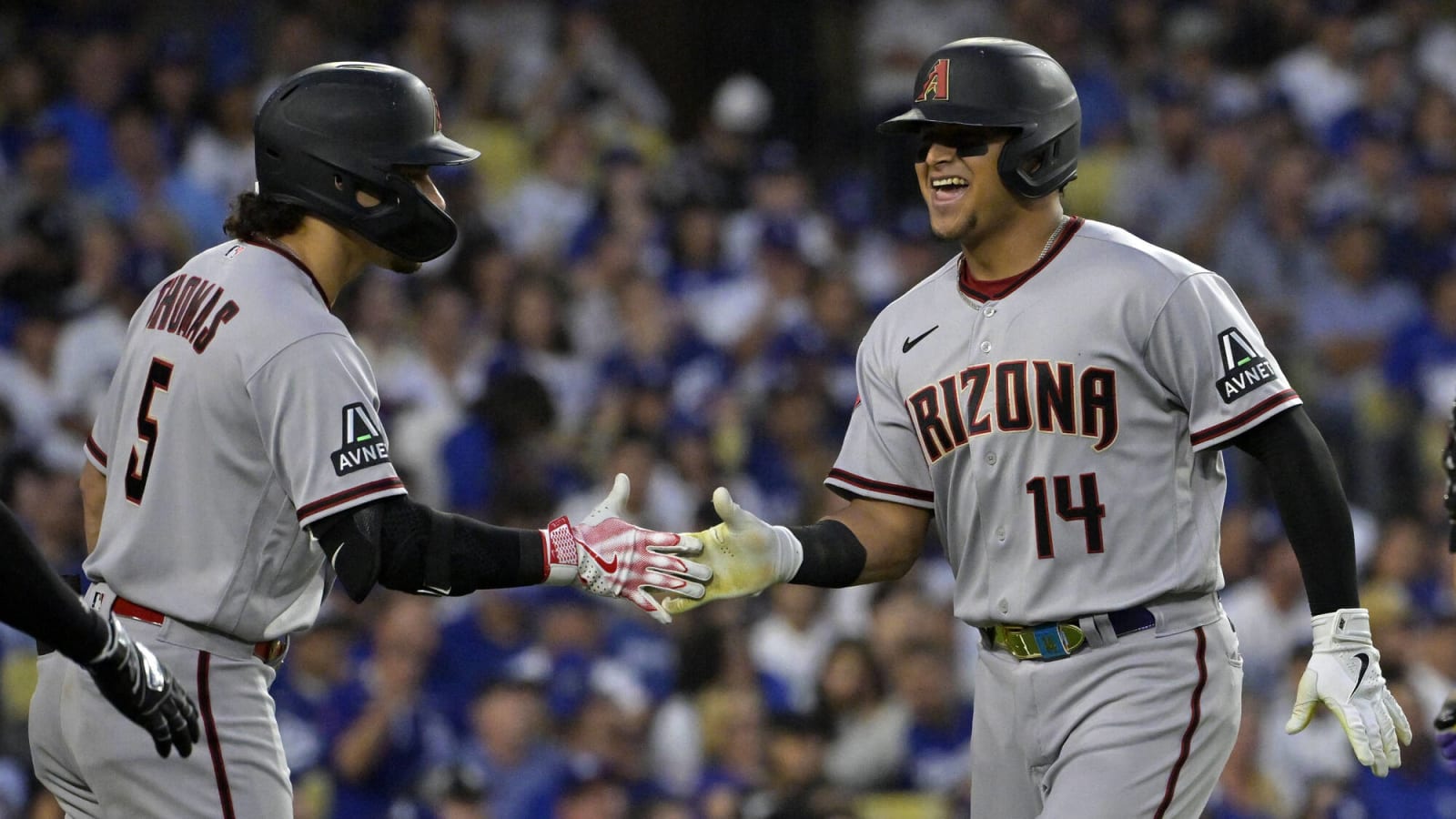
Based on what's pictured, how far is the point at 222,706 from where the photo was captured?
3.64 m

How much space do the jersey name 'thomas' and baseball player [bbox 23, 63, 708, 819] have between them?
0.81 meters

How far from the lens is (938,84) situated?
417 centimetres

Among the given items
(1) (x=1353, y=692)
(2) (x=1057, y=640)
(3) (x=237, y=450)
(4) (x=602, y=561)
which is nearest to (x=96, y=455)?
(3) (x=237, y=450)

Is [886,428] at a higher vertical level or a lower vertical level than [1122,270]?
lower

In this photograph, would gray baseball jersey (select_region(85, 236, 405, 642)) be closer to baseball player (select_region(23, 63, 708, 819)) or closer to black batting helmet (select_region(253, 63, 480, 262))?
baseball player (select_region(23, 63, 708, 819))

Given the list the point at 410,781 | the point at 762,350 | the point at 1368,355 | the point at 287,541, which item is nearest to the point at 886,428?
the point at 287,541

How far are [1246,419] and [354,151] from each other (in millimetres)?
1908

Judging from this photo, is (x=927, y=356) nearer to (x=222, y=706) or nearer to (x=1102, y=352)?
(x=1102, y=352)

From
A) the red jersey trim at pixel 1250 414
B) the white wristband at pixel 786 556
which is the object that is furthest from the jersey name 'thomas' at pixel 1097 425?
the white wristband at pixel 786 556

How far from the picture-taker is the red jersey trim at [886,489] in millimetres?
4328

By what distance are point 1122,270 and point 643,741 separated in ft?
12.1

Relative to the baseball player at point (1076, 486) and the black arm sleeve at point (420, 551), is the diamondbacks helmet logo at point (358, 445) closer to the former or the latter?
the black arm sleeve at point (420, 551)

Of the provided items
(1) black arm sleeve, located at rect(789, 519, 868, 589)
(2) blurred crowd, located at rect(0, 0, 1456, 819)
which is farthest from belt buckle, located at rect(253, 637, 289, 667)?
(2) blurred crowd, located at rect(0, 0, 1456, 819)

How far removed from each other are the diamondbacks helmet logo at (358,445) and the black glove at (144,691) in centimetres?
48
